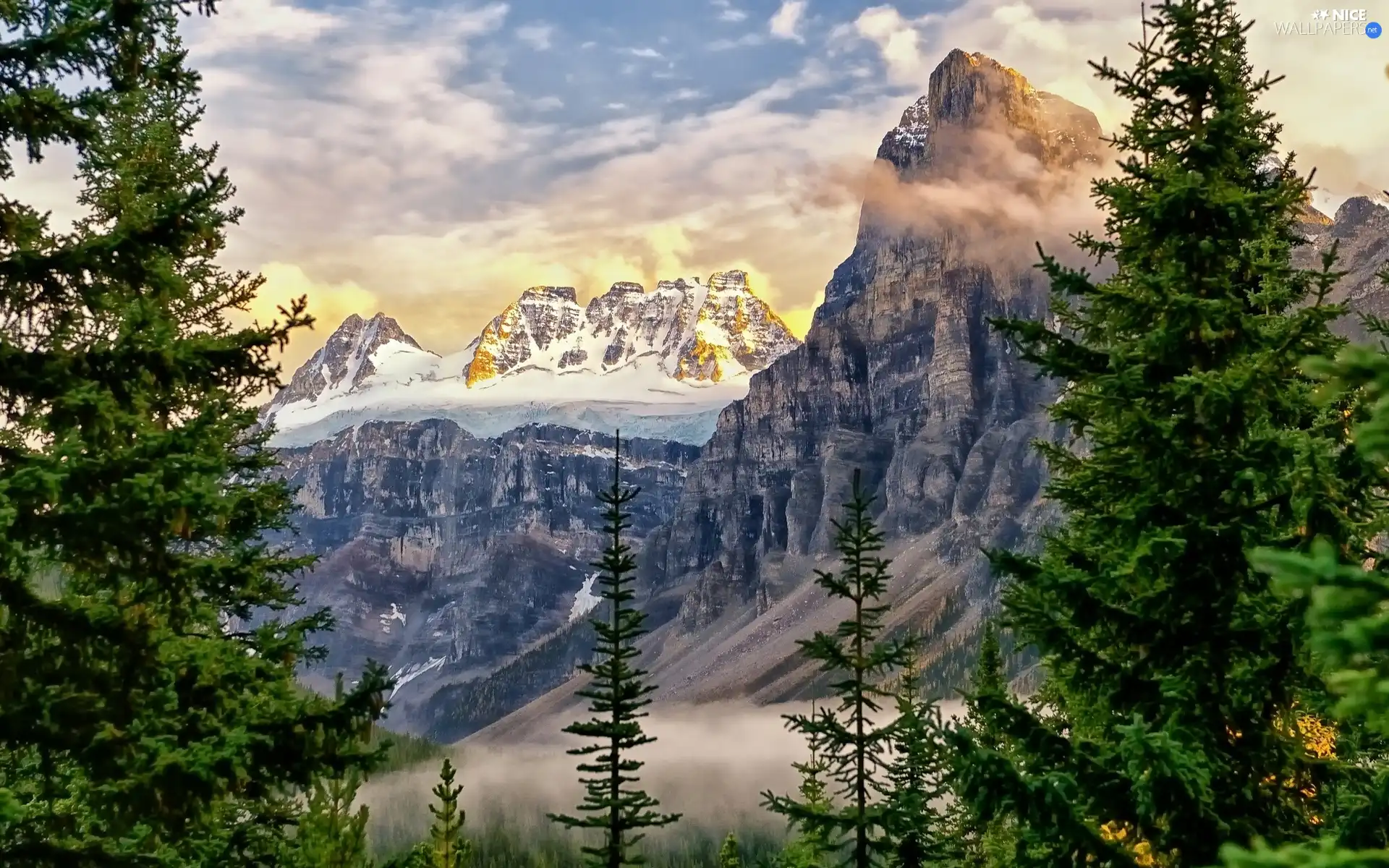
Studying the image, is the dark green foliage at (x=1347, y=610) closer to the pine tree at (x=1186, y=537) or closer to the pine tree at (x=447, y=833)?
the pine tree at (x=1186, y=537)

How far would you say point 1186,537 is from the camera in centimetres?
889

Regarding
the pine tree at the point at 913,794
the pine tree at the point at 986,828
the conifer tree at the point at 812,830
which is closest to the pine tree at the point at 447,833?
the conifer tree at the point at 812,830

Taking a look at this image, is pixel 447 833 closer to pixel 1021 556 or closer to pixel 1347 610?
pixel 1021 556

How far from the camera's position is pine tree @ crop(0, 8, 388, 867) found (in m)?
7.15

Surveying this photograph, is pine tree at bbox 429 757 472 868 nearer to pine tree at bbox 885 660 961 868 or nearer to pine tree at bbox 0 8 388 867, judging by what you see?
pine tree at bbox 885 660 961 868

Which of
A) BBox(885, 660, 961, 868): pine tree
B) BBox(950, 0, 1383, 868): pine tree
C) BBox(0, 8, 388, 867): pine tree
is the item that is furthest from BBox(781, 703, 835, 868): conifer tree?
BBox(0, 8, 388, 867): pine tree

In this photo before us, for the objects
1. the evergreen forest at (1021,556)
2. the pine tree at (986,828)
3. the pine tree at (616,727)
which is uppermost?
the evergreen forest at (1021,556)

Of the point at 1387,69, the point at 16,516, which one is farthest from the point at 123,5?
the point at 1387,69

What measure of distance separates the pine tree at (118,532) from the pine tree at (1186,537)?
18.1ft

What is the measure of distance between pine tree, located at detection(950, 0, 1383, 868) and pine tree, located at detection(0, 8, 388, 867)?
217 inches

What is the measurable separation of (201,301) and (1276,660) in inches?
632

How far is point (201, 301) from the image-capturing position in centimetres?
1734

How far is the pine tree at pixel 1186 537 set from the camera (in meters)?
7.90

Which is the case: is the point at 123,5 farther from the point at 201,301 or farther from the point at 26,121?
the point at 201,301
